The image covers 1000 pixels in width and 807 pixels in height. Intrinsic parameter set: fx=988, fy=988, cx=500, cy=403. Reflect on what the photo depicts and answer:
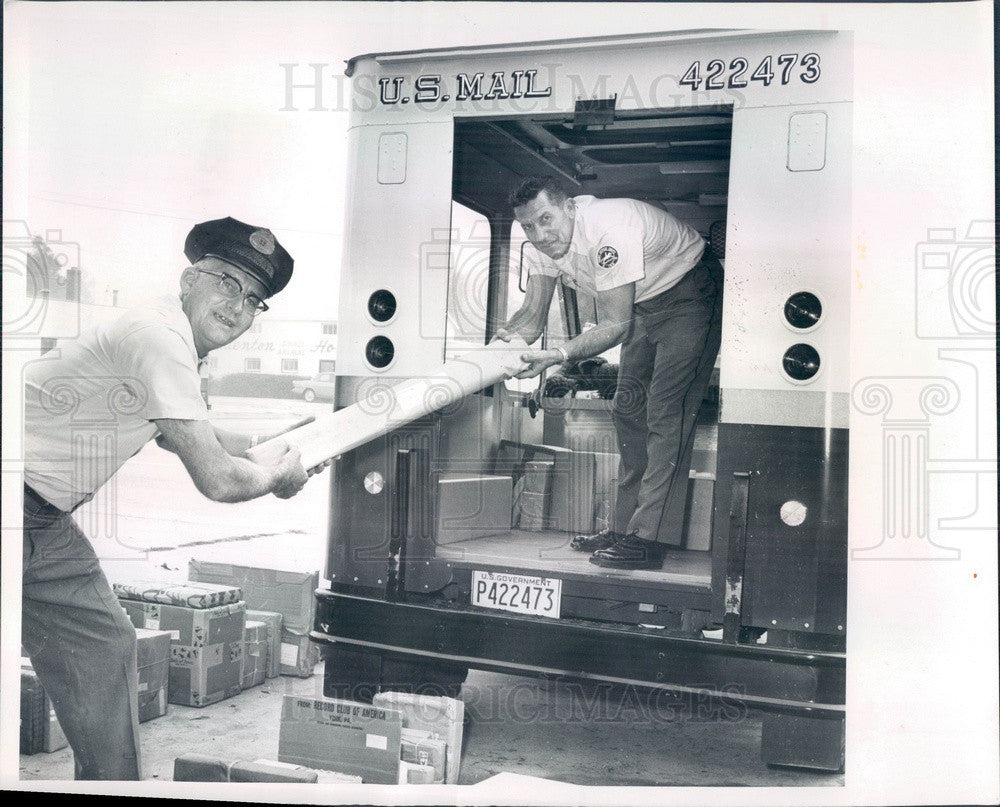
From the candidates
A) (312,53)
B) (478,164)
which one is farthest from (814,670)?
(312,53)

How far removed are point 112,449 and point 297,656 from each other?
161 cm

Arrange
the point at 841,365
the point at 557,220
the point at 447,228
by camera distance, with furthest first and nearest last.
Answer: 1. the point at 557,220
2. the point at 447,228
3. the point at 841,365

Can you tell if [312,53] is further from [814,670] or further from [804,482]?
[814,670]

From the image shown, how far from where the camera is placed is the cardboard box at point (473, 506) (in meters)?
3.82

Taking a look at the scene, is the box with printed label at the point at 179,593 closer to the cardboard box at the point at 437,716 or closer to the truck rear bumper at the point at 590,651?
the truck rear bumper at the point at 590,651

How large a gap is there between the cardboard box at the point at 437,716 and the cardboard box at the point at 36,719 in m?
1.28

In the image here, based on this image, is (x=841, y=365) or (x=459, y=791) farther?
(x=459, y=791)

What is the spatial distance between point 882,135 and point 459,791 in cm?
259

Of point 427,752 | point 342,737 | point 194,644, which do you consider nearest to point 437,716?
point 427,752

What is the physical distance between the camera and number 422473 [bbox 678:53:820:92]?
3.13 m

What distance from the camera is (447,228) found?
359 centimetres

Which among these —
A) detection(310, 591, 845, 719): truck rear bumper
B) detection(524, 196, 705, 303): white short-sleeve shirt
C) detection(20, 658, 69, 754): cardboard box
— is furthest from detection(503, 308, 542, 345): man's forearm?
detection(20, 658, 69, 754): cardboard box

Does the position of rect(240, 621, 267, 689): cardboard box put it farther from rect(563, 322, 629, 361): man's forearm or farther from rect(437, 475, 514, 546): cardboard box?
rect(563, 322, 629, 361): man's forearm

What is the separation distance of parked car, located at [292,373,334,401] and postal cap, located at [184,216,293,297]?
36cm
